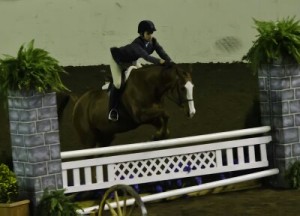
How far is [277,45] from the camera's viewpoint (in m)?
12.1

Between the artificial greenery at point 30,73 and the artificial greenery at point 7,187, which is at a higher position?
the artificial greenery at point 30,73

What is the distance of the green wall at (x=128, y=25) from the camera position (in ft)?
57.2

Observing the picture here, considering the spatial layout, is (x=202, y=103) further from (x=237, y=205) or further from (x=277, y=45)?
(x=237, y=205)

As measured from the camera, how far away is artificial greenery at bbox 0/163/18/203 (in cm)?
1032

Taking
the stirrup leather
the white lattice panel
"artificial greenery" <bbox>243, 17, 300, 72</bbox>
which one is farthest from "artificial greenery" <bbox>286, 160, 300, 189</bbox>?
the stirrup leather

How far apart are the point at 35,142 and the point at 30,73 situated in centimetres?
63

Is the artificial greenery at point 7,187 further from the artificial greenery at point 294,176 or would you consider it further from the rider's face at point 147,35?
the artificial greenery at point 294,176

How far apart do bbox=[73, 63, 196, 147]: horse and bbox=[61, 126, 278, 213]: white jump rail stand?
0.43 metres

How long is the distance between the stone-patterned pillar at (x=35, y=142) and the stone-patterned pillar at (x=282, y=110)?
2.78 m

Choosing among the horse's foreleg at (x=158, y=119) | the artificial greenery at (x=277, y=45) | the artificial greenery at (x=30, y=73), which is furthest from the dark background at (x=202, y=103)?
the artificial greenery at (x=30, y=73)

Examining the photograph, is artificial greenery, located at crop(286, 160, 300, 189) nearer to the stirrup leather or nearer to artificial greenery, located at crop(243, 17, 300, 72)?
artificial greenery, located at crop(243, 17, 300, 72)

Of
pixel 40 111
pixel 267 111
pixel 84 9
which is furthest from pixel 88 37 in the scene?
pixel 40 111

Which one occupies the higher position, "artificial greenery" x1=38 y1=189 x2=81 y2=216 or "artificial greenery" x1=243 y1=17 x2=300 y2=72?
"artificial greenery" x1=243 y1=17 x2=300 y2=72

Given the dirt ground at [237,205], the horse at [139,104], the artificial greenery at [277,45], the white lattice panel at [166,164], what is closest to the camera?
the dirt ground at [237,205]
